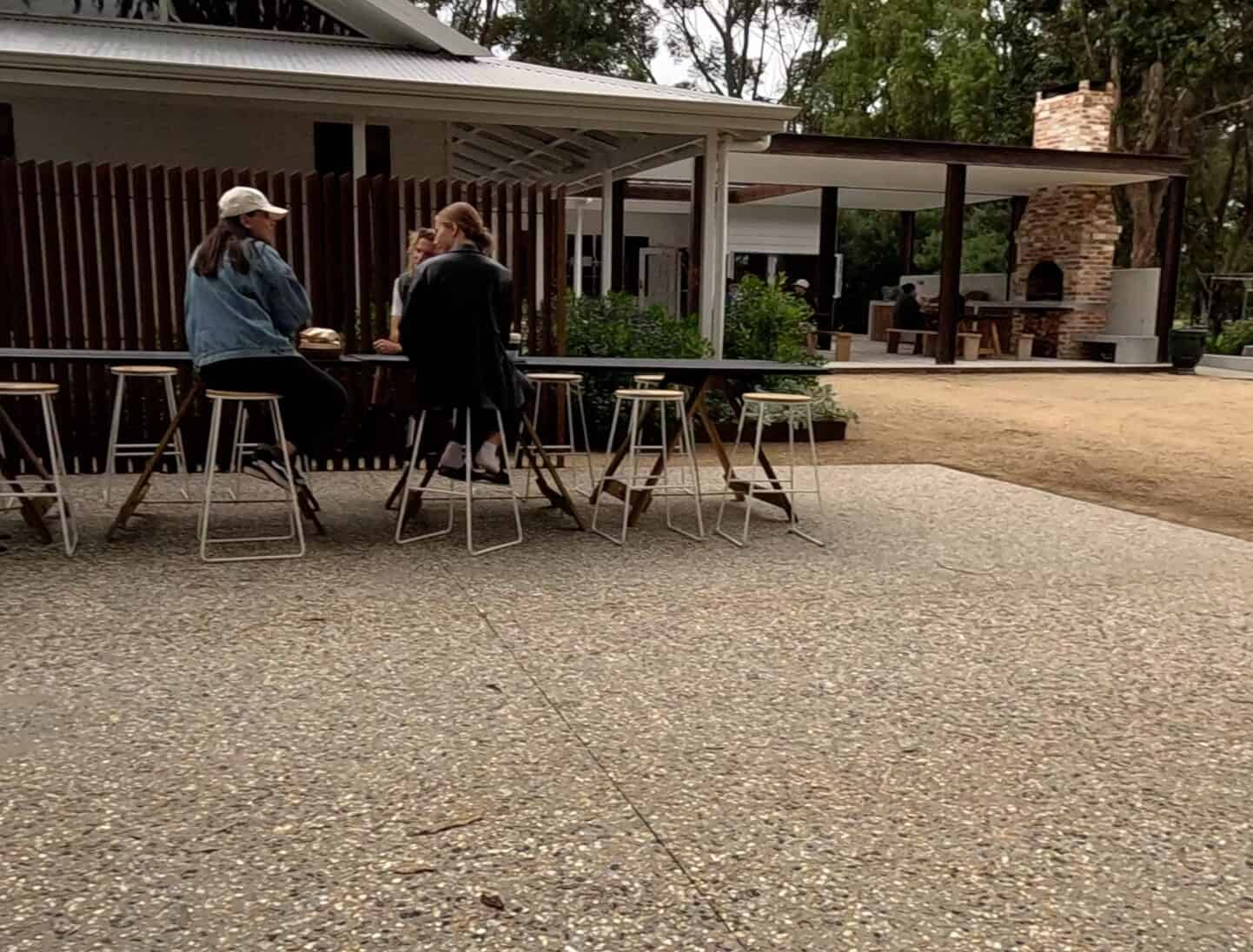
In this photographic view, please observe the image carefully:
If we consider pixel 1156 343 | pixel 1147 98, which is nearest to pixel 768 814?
pixel 1156 343

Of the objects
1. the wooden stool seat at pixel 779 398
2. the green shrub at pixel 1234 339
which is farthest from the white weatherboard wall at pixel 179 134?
the green shrub at pixel 1234 339

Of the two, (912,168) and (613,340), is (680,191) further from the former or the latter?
(613,340)

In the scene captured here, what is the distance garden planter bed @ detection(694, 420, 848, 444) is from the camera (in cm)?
972

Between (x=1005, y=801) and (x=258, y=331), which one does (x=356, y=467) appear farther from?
(x=1005, y=801)

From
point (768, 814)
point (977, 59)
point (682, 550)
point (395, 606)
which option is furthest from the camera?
point (977, 59)

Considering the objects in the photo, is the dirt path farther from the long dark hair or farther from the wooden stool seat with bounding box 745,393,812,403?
the long dark hair

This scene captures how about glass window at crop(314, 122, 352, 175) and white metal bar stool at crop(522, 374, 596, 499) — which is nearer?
white metal bar stool at crop(522, 374, 596, 499)

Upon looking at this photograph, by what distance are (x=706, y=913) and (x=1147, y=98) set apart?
23.8m

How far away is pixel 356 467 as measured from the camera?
24.9 ft

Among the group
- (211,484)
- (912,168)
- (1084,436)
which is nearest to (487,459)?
(211,484)

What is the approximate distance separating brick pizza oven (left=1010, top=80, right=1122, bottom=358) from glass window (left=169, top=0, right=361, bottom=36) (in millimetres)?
13243

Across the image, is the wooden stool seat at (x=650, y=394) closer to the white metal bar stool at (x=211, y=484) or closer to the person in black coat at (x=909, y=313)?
the white metal bar stool at (x=211, y=484)

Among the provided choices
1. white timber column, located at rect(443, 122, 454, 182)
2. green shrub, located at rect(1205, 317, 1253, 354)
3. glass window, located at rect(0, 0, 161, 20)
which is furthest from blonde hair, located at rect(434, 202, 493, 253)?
green shrub, located at rect(1205, 317, 1253, 354)

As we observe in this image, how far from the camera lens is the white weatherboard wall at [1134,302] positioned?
19.0m
